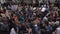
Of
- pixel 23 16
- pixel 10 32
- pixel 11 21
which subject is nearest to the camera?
pixel 10 32

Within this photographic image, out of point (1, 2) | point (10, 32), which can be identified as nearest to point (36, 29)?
point (10, 32)

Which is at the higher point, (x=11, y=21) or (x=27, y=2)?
(x=11, y=21)

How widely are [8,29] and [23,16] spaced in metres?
1.86

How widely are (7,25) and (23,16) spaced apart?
178 centimetres

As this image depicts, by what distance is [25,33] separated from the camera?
9.54 m

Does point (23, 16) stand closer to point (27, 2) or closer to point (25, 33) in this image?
point (25, 33)

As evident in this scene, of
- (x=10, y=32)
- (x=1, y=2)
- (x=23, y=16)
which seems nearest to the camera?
(x=10, y=32)

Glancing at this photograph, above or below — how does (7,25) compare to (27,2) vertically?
above

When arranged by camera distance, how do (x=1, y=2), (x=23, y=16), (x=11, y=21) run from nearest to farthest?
(x=11, y=21)
(x=23, y=16)
(x=1, y=2)

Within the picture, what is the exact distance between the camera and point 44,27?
9.83m

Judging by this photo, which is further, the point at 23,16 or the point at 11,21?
the point at 23,16

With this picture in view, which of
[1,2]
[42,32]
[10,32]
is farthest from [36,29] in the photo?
[1,2]

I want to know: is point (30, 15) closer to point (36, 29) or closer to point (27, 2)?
point (36, 29)

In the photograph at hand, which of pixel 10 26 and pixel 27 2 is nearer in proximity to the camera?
pixel 10 26
